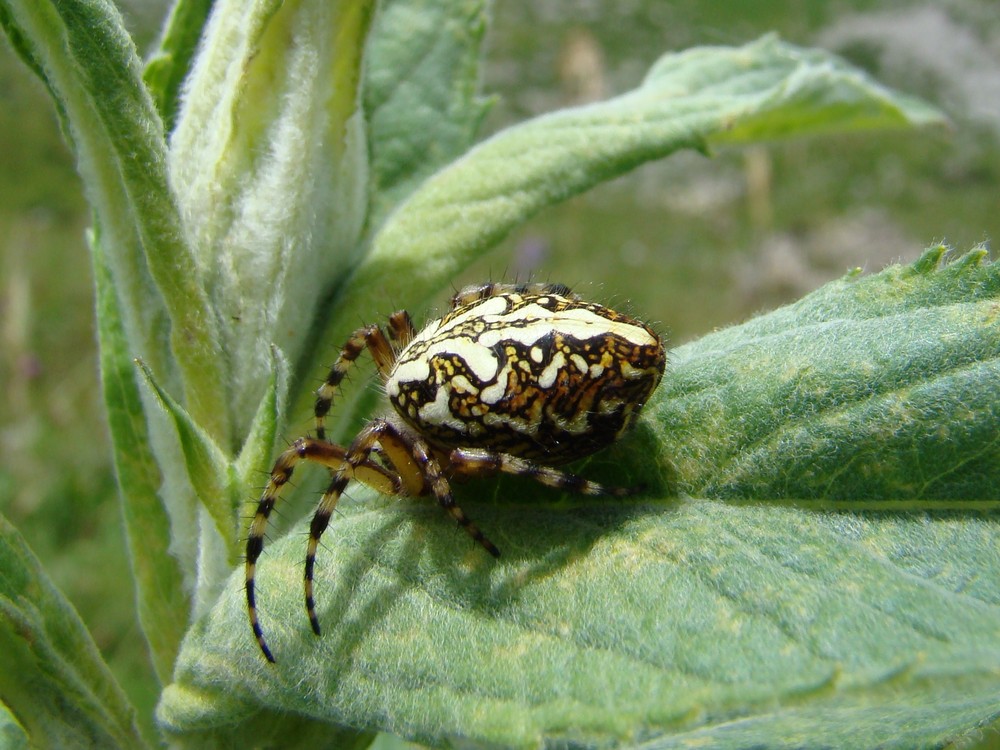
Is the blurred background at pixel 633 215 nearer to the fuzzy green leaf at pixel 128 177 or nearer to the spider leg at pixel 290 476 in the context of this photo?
the fuzzy green leaf at pixel 128 177

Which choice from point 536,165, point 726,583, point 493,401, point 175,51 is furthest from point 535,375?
point 175,51

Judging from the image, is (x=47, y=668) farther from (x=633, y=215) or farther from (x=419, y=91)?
(x=633, y=215)

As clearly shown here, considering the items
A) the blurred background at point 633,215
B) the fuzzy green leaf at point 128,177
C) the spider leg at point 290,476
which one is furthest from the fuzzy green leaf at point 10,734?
the blurred background at point 633,215

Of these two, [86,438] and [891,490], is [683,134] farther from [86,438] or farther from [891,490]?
[86,438]

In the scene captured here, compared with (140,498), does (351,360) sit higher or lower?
higher

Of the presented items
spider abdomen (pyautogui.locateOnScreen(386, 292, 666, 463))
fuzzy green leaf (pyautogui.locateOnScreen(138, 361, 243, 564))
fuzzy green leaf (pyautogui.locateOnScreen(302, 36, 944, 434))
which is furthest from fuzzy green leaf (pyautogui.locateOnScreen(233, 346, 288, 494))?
spider abdomen (pyautogui.locateOnScreen(386, 292, 666, 463))

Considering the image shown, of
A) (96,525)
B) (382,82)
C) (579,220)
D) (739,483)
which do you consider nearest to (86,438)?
(96,525)
